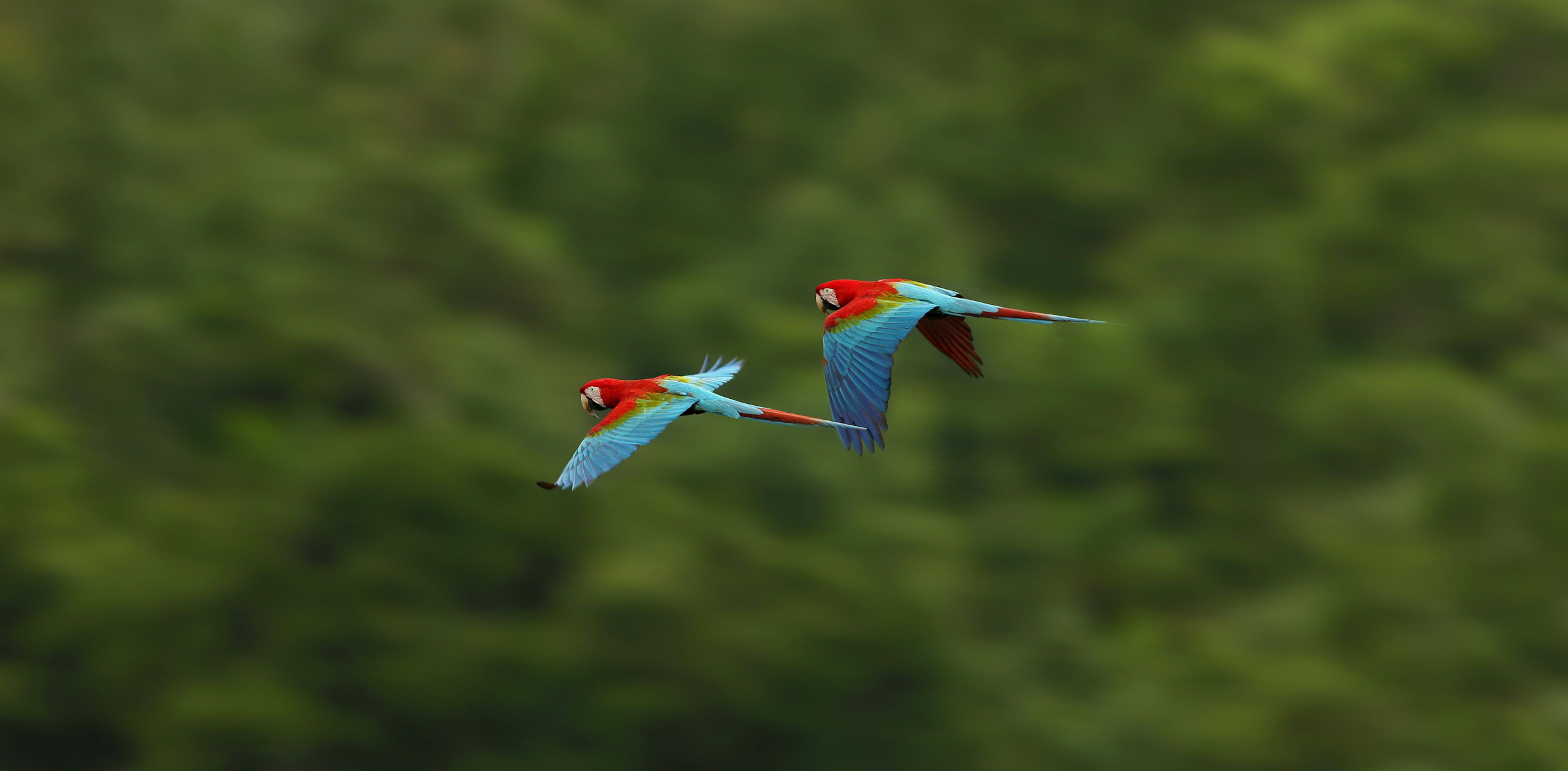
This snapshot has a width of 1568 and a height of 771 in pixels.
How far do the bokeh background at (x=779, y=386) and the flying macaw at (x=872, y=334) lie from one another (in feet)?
29.4


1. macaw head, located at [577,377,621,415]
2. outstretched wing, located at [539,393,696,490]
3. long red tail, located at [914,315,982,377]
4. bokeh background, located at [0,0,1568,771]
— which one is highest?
bokeh background, located at [0,0,1568,771]

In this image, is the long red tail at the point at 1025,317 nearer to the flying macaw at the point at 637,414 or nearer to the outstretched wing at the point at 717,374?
the flying macaw at the point at 637,414

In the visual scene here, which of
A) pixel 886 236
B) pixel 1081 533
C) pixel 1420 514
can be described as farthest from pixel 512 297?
pixel 1420 514

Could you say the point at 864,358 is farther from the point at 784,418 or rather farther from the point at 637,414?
the point at 637,414

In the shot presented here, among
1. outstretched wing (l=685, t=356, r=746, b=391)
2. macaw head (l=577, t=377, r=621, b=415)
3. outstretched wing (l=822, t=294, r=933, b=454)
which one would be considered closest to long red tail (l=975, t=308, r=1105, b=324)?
outstretched wing (l=822, t=294, r=933, b=454)

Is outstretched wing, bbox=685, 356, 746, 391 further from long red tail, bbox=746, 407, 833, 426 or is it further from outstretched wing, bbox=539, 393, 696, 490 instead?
long red tail, bbox=746, 407, 833, 426

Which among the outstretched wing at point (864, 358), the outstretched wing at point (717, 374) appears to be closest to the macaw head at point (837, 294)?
the outstretched wing at point (864, 358)

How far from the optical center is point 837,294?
4473 millimetres

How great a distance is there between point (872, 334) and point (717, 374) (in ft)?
1.83

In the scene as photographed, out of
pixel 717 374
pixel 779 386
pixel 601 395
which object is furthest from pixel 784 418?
pixel 779 386

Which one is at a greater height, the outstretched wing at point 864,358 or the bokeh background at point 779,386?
the bokeh background at point 779,386

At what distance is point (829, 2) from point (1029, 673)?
13.7m

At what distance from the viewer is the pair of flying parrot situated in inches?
149

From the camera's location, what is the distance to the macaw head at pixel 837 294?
439cm
